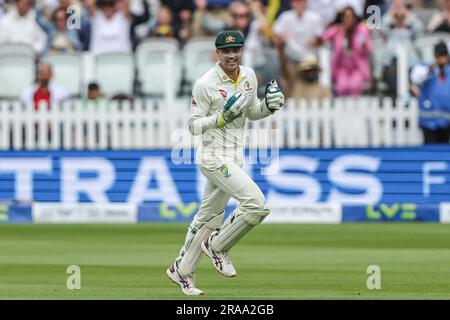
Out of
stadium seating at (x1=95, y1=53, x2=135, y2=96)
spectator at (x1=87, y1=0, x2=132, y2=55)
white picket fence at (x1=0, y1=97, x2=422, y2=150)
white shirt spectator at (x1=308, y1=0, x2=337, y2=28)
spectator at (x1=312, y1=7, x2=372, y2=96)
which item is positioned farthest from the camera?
spectator at (x1=87, y1=0, x2=132, y2=55)

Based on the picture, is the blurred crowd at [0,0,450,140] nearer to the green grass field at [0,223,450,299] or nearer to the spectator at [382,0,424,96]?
the spectator at [382,0,424,96]

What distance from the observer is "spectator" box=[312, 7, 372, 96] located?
653 inches

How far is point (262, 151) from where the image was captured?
16062 mm

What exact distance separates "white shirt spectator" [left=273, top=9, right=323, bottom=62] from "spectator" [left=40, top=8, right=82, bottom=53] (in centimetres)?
265

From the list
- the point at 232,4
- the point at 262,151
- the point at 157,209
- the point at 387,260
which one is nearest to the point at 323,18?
the point at 232,4

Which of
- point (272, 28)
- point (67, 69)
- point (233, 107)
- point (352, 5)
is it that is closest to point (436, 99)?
point (352, 5)

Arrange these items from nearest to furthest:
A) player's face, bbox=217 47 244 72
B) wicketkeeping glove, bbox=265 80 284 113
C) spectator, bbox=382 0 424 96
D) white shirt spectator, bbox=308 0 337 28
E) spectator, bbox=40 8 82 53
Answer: wicketkeeping glove, bbox=265 80 284 113
player's face, bbox=217 47 244 72
spectator, bbox=382 0 424 96
white shirt spectator, bbox=308 0 337 28
spectator, bbox=40 8 82 53

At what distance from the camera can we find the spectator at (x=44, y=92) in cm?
1669

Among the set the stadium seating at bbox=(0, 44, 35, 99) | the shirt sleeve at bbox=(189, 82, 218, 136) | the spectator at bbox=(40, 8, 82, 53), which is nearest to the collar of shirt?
the shirt sleeve at bbox=(189, 82, 218, 136)

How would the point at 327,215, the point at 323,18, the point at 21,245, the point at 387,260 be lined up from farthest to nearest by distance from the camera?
the point at 323,18
the point at 327,215
the point at 21,245
the point at 387,260
